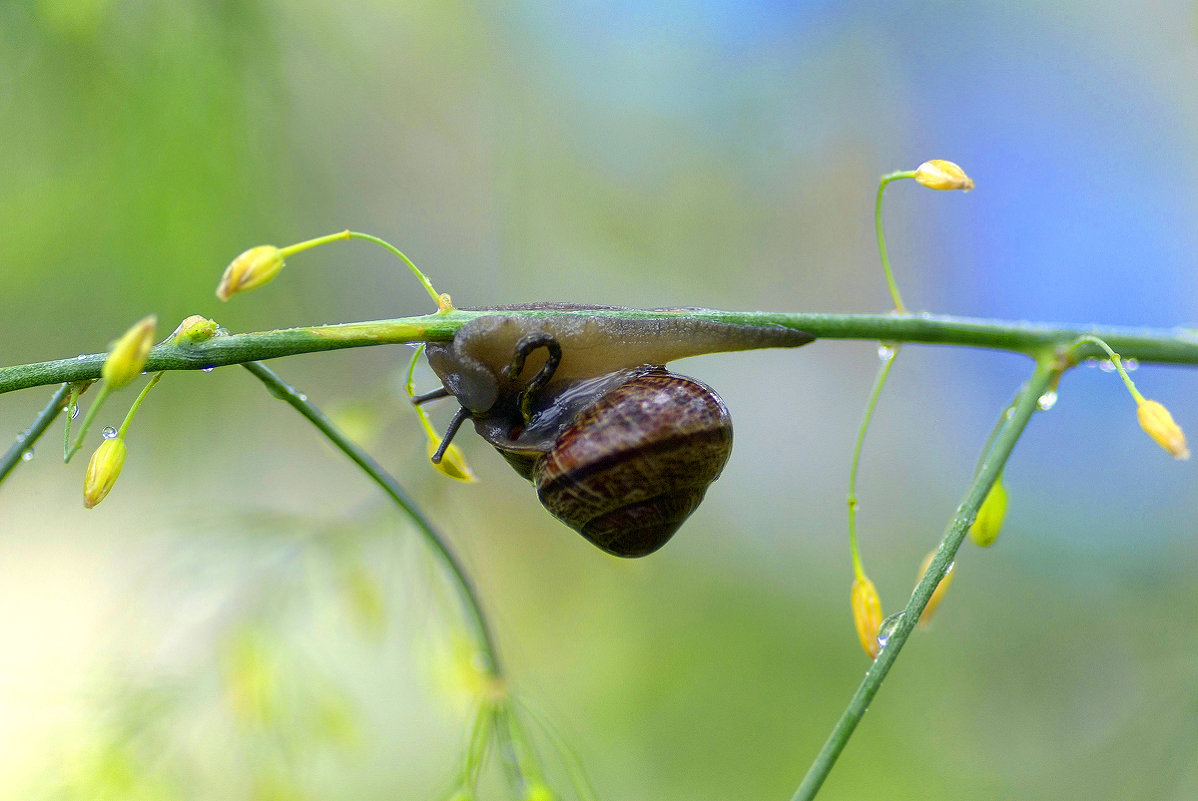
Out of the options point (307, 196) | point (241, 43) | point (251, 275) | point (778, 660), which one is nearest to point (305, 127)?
point (307, 196)

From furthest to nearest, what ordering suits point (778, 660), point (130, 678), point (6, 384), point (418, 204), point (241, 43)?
point (418, 204), point (778, 660), point (241, 43), point (130, 678), point (6, 384)

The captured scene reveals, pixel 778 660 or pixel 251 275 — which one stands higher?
pixel 251 275

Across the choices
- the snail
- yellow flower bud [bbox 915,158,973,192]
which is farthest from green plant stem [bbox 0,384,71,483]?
yellow flower bud [bbox 915,158,973,192]

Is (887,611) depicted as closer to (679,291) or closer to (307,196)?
(679,291)

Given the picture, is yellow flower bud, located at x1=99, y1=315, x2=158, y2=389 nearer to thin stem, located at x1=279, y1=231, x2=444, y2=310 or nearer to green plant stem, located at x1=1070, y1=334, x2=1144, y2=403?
thin stem, located at x1=279, y1=231, x2=444, y2=310

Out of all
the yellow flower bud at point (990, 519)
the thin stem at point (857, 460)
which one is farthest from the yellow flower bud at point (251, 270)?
the yellow flower bud at point (990, 519)

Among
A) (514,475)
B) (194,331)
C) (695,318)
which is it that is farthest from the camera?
(514,475)

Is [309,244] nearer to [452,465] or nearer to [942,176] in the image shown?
[452,465]

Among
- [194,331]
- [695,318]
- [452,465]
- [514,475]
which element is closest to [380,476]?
[452,465]
